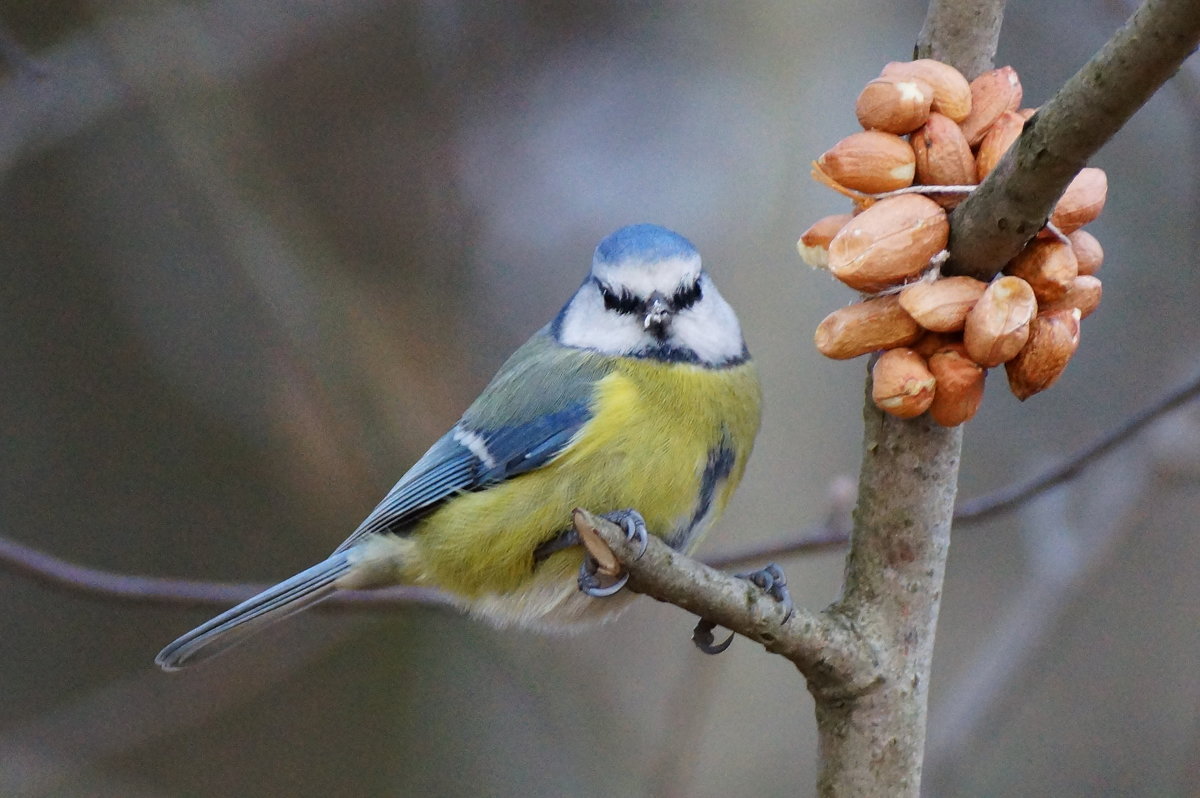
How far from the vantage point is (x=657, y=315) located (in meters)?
1.55

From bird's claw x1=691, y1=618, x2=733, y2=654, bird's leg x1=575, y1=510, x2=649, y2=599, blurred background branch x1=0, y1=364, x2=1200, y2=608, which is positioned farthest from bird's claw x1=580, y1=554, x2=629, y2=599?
blurred background branch x1=0, y1=364, x2=1200, y2=608

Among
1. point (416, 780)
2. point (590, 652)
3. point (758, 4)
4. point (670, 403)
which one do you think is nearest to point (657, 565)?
point (670, 403)

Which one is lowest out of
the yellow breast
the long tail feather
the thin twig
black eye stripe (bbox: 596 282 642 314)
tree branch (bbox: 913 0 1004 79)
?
the thin twig

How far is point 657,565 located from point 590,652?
1706 millimetres

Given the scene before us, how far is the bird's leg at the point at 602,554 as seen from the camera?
1.03 meters

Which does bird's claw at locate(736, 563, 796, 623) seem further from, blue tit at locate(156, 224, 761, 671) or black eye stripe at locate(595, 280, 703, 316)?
black eye stripe at locate(595, 280, 703, 316)

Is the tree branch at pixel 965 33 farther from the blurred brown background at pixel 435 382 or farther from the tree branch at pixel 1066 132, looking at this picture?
the blurred brown background at pixel 435 382

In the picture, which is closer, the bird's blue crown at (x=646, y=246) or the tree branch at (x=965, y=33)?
the tree branch at (x=965, y=33)

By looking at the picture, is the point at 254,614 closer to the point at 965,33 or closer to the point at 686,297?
the point at 686,297

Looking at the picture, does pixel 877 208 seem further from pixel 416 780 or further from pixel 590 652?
pixel 416 780

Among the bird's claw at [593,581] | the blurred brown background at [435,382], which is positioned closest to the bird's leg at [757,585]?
the bird's claw at [593,581]

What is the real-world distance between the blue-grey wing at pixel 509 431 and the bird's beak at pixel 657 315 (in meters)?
0.08

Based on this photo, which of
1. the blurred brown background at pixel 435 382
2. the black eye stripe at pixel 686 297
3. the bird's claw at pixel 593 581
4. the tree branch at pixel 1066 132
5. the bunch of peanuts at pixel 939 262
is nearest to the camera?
the tree branch at pixel 1066 132

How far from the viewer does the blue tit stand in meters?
1.46
